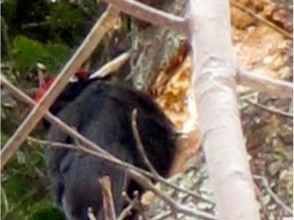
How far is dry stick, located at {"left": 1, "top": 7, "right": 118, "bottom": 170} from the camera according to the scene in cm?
96

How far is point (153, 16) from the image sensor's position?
935mm

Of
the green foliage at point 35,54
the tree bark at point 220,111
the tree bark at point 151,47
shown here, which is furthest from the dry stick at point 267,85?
the green foliage at point 35,54

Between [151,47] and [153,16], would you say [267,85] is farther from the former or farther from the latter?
[151,47]

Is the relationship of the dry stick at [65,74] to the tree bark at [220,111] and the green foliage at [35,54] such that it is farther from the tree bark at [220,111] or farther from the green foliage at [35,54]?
the green foliage at [35,54]

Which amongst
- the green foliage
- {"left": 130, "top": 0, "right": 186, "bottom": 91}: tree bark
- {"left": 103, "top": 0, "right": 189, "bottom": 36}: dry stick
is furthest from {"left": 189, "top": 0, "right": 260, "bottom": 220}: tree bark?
the green foliage

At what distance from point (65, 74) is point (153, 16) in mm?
91

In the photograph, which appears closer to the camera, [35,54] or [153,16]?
[153,16]

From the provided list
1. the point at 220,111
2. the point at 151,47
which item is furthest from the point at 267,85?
the point at 151,47

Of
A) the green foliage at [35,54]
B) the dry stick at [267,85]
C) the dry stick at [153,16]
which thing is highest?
the dry stick at [153,16]

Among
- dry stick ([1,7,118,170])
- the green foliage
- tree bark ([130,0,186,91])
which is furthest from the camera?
the green foliage

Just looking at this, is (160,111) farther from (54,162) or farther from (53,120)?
(53,120)

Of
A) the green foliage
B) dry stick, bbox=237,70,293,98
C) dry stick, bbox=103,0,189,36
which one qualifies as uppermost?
dry stick, bbox=103,0,189,36

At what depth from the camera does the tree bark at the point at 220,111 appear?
33.1 inches

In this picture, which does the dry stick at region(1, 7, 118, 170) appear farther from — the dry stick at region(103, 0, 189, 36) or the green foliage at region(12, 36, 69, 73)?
the green foliage at region(12, 36, 69, 73)
